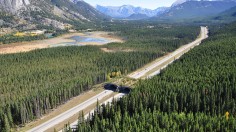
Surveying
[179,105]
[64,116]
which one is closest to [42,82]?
[64,116]

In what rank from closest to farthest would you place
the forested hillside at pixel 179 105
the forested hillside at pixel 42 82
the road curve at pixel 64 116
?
the forested hillside at pixel 179 105 → the road curve at pixel 64 116 → the forested hillside at pixel 42 82

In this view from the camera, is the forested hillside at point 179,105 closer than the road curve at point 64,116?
Yes

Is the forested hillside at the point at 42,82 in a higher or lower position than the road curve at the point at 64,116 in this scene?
higher

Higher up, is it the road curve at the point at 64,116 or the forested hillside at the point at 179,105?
the forested hillside at the point at 179,105

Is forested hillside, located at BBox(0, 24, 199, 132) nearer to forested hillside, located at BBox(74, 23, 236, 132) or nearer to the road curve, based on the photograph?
the road curve

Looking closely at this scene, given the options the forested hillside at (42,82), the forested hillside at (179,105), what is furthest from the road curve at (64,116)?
the forested hillside at (179,105)

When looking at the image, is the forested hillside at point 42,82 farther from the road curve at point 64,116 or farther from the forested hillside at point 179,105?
the forested hillside at point 179,105

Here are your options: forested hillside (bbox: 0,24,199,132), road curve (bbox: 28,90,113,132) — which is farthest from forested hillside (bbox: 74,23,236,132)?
forested hillside (bbox: 0,24,199,132)

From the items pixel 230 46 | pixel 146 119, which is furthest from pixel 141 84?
pixel 230 46

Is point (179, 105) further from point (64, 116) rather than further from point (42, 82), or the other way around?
point (42, 82)

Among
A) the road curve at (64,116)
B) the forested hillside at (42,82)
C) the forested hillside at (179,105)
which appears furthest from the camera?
the forested hillside at (42,82)
